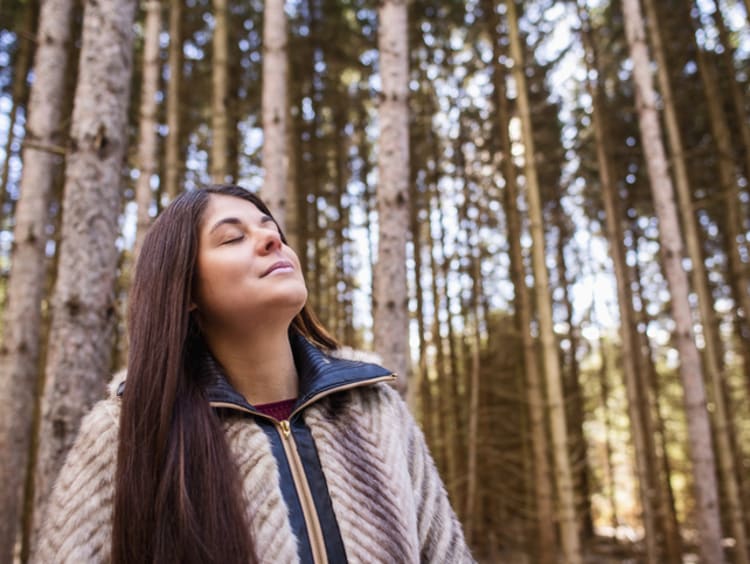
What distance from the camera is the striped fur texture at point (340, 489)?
1106 mm

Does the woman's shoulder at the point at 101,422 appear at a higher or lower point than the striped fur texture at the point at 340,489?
higher

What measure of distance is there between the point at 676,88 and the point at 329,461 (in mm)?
9536

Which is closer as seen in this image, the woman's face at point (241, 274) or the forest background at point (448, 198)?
the woman's face at point (241, 274)

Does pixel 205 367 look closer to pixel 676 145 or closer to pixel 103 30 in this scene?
pixel 103 30

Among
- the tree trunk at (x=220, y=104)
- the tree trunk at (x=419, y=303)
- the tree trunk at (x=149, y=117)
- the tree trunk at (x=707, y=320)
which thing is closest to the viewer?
the tree trunk at (x=149, y=117)

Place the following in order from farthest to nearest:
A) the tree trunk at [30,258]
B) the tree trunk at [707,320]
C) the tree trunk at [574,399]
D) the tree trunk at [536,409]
Answer: the tree trunk at [574,399] < the tree trunk at [536,409] < the tree trunk at [707,320] < the tree trunk at [30,258]

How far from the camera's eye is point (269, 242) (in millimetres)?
1339

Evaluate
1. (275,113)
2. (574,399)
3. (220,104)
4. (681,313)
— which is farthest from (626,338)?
(220,104)

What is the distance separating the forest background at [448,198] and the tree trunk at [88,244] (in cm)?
1

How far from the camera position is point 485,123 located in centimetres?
929

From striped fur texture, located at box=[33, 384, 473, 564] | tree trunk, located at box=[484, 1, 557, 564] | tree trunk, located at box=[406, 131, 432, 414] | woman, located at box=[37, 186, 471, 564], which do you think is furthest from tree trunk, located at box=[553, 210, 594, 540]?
woman, located at box=[37, 186, 471, 564]

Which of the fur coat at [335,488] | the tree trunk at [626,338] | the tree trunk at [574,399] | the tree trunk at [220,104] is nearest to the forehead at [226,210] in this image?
the fur coat at [335,488]

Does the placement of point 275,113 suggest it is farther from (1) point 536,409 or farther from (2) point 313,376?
(1) point 536,409

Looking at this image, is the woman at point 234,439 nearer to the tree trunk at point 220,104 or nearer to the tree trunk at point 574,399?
the tree trunk at point 220,104
